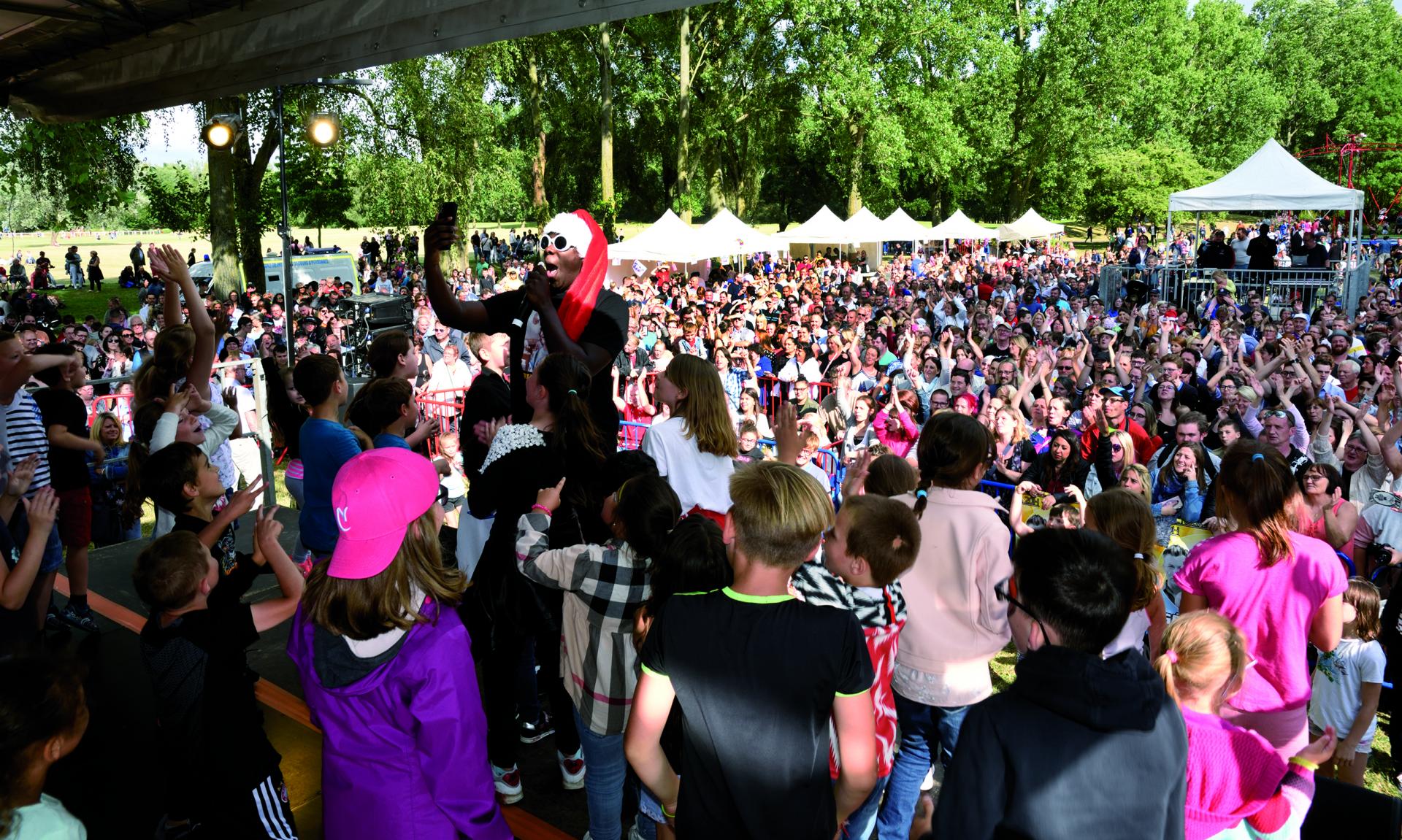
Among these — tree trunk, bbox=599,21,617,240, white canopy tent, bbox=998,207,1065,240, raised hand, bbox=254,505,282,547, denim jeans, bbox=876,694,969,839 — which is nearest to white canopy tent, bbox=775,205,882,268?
white canopy tent, bbox=998,207,1065,240

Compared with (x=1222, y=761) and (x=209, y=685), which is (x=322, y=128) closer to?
(x=209, y=685)

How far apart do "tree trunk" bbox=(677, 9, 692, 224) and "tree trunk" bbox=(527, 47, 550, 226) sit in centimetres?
488

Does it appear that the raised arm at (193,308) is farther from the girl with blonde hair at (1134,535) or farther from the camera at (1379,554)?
the camera at (1379,554)

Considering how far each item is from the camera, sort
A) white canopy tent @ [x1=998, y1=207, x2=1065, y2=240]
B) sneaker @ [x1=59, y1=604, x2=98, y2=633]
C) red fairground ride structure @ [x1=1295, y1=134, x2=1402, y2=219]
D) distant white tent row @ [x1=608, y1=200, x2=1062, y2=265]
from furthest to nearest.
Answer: red fairground ride structure @ [x1=1295, y1=134, x2=1402, y2=219] → white canopy tent @ [x1=998, y1=207, x2=1065, y2=240] → distant white tent row @ [x1=608, y1=200, x2=1062, y2=265] → sneaker @ [x1=59, y1=604, x2=98, y2=633]

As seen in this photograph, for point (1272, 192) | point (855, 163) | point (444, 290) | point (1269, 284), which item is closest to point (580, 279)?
point (444, 290)

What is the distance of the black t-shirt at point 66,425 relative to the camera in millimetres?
4992

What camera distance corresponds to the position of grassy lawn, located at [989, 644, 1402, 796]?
14.3 feet

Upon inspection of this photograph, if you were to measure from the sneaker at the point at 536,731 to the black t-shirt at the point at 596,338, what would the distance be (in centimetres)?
124

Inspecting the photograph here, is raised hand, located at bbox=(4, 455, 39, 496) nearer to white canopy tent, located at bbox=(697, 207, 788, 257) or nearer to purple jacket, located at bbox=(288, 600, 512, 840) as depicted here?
purple jacket, located at bbox=(288, 600, 512, 840)

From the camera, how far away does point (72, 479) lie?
16.7ft

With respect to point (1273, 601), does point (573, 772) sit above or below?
below

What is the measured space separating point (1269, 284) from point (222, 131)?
15696 mm

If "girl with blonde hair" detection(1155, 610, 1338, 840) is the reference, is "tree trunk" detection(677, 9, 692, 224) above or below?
above

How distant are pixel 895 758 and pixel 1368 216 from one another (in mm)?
64559
